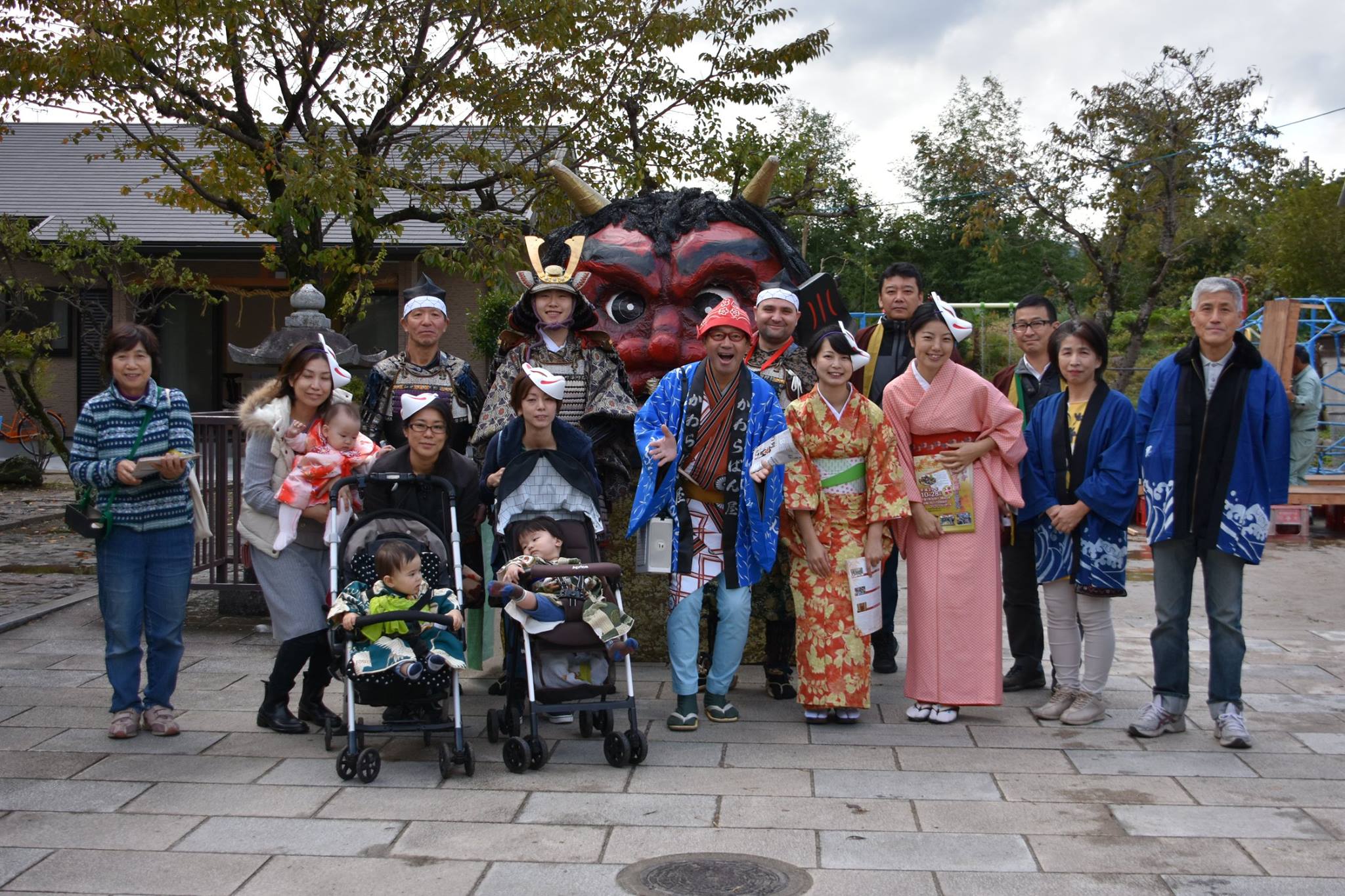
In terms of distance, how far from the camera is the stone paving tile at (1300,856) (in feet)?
11.9

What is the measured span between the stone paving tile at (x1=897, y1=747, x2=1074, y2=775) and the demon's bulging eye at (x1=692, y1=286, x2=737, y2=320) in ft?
8.02

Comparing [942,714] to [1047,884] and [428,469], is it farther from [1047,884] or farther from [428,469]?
[428,469]

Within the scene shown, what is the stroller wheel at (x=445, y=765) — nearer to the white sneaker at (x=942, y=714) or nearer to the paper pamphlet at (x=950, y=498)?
the white sneaker at (x=942, y=714)

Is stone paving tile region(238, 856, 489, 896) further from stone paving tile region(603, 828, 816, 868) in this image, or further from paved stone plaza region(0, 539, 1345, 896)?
stone paving tile region(603, 828, 816, 868)

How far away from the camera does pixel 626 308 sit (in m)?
6.53

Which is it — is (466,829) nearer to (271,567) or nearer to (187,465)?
(271,567)

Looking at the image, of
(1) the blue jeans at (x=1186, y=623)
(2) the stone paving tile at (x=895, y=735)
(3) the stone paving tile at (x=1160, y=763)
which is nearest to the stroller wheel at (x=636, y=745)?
(2) the stone paving tile at (x=895, y=735)

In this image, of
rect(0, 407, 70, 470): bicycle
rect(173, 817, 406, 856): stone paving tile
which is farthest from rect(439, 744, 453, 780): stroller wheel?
rect(0, 407, 70, 470): bicycle

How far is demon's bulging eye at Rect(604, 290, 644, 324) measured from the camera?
21.4 ft

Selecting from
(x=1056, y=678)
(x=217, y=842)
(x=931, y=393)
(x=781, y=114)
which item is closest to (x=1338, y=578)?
(x=1056, y=678)

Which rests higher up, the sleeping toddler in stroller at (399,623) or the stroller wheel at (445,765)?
the sleeping toddler in stroller at (399,623)

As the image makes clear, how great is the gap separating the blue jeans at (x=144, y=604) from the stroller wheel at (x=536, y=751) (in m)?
1.58

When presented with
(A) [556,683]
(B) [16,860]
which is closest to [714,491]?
(A) [556,683]

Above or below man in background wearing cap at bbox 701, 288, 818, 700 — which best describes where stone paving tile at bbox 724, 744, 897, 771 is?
below
